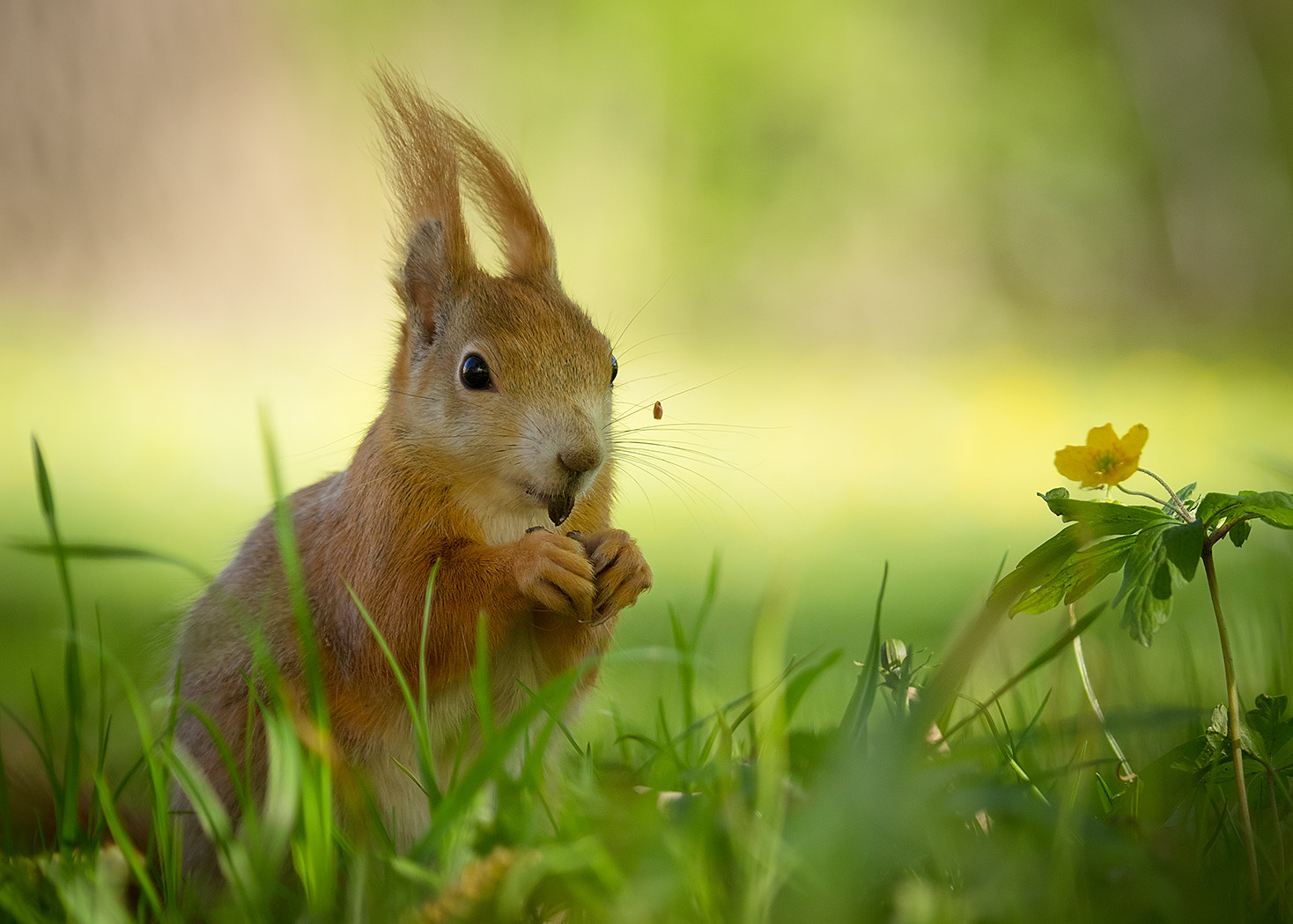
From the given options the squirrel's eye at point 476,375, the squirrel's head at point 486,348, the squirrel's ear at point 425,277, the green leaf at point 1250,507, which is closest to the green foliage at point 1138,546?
the green leaf at point 1250,507

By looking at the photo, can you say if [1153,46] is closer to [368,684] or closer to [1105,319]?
[1105,319]

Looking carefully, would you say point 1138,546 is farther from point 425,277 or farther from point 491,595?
point 425,277

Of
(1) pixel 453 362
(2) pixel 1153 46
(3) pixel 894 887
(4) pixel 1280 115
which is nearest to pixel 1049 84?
(2) pixel 1153 46

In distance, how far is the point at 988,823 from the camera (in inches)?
35.0

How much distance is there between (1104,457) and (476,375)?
0.73m

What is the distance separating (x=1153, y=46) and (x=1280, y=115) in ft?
3.23

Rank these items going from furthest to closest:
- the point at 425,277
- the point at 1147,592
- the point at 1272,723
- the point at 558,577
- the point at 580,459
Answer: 1. the point at 425,277
2. the point at 580,459
3. the point at 558,577
4. the point at 1272,723
5. the point at 1147,592

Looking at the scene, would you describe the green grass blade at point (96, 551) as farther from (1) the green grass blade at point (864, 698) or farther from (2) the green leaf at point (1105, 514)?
(2) the green leaf at point (1105, 514)

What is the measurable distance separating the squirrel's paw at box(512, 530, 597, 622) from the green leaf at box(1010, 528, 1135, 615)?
1.40ft

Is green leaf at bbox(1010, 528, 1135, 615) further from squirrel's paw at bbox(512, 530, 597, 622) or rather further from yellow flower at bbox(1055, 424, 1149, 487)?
squirrel's paw at bbox(512, 530, 597, 622)

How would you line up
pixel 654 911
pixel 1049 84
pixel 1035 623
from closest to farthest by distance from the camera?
pixel 654 911 → pixel 1035 623 → pixel 1049 84

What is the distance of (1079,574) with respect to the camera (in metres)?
0.89

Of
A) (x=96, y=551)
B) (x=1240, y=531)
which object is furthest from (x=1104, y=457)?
(x=96, y=551)

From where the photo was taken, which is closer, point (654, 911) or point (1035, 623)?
point (654, 911)
